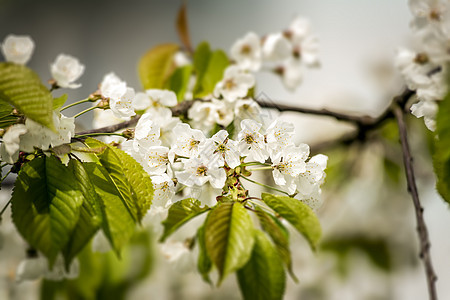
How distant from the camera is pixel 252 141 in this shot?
0.60m

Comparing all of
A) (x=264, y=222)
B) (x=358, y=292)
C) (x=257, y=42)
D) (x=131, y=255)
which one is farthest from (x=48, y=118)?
(x=358, y=292)

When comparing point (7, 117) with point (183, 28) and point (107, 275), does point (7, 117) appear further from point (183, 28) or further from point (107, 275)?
point (107, 275)

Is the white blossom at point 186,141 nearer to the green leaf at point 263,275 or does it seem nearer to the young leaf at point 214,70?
the green leaf at point 263,275

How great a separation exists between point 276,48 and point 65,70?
2.14 ft

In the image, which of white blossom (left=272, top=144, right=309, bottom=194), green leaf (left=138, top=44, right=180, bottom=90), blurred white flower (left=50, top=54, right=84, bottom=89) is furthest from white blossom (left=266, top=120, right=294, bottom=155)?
green leaf (left=138, top=44, right=180, bottom=90)

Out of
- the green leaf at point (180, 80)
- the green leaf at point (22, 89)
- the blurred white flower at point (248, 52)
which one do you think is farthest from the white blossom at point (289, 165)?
the blurred white flower at point (248, 52)

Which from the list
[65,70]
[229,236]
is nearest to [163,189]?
[229,236]

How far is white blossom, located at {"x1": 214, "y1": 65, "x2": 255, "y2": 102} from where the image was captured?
0.81 metres

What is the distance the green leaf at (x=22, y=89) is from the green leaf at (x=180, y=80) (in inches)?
20.1

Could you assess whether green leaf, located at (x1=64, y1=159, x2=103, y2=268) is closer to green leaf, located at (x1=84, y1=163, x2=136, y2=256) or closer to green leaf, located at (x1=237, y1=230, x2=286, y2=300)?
green leaf, located at (x1=84, y1=163, x2=136, y2=256)

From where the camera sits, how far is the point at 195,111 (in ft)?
2.68

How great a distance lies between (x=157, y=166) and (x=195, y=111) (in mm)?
220

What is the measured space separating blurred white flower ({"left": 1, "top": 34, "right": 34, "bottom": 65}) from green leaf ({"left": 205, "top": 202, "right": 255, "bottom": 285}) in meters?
0.36

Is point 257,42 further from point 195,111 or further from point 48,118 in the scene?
point 48,118
